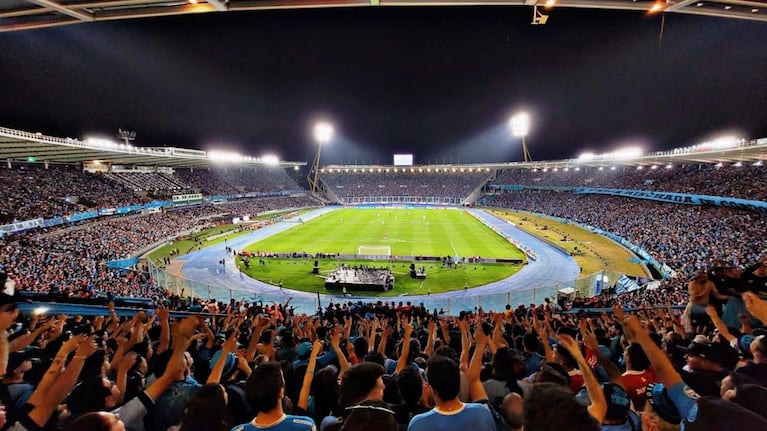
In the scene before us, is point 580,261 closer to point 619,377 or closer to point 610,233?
point 610,233

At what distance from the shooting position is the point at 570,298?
1973 centimetres

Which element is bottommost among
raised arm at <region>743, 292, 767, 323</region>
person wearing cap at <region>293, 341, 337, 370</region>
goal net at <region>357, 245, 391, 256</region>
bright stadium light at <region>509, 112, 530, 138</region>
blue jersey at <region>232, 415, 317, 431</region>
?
person wearing cap at <region>293, 341, 337, 370</region>

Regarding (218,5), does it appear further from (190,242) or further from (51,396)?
(190,242)

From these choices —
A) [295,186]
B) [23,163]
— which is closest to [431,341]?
[23,163]

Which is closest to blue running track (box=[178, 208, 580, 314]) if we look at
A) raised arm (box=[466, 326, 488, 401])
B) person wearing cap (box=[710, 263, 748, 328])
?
person wearing cap (box=[710, 263, 748, 328])

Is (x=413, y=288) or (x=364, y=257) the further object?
(x=364, y=257)

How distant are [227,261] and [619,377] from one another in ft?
110

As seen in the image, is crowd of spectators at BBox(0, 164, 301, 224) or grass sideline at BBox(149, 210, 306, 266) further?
grass sideline at BBox(149, 210, 306, 266)

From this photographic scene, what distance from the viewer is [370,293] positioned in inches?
920

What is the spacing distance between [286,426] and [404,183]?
111 m

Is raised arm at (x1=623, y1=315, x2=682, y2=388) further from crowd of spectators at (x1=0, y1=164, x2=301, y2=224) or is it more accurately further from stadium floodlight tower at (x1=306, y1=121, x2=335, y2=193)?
stadium floodlight tower at (x1=306, y1=121, x2=335, y2=193)

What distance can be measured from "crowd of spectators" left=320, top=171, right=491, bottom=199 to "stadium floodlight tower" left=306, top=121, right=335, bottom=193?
3017 millimetres

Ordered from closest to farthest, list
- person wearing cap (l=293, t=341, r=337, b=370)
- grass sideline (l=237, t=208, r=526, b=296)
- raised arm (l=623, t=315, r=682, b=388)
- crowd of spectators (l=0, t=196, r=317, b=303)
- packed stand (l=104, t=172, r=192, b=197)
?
raised arm (l=623, t=315, r=682, b=388) < person wearing cap (l=293, t=341, r=337, b=370) < crowd of spectators (l=0, t=196, r=317, b=303) < grass sideline (l=237, t=208, r=526, b=296) < packed stand (l=104, t=172, r=192, b=197)

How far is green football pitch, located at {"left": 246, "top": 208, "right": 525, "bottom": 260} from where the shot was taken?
35062 millimetres
